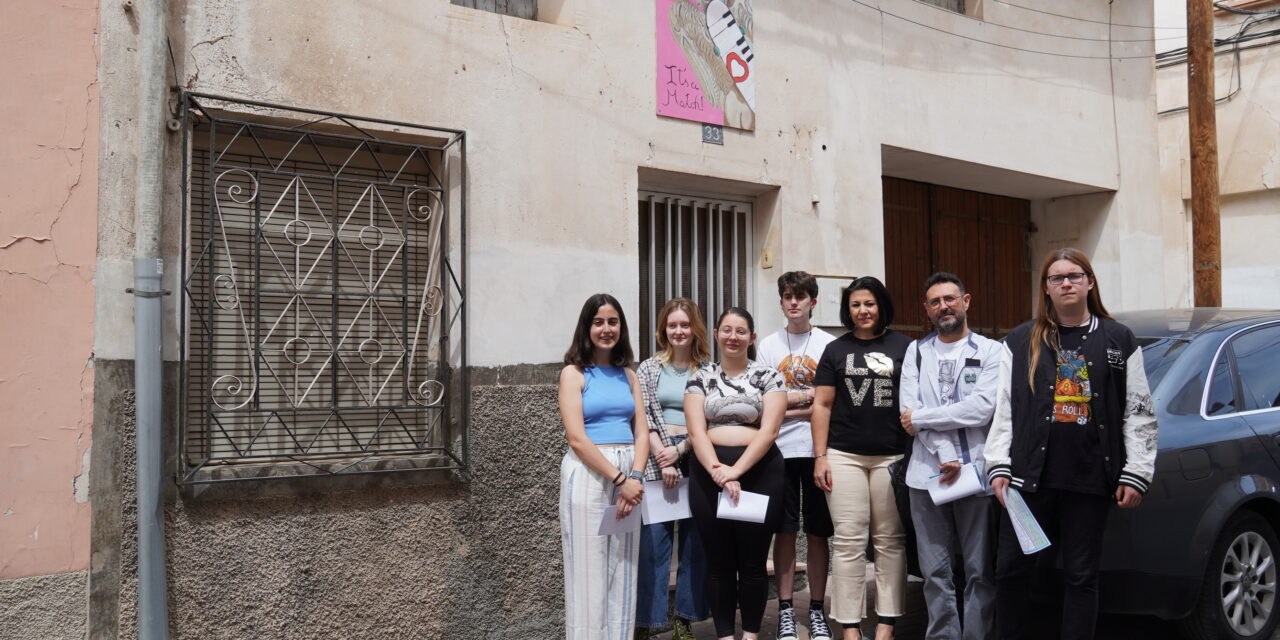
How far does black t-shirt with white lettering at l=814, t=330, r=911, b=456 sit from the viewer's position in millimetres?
5031

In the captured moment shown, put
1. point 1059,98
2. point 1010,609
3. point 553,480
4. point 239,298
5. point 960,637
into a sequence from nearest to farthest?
1. point 1010,609
2. point 960,637
3. point 239,298
4. point 553,480
5. point 1059,98

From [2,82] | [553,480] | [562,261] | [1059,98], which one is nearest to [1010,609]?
[553,480]

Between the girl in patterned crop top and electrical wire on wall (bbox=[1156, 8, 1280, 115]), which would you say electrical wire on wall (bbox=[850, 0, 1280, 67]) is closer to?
electrical wire on wall (bbox=[1156, 8, 1280, 115])

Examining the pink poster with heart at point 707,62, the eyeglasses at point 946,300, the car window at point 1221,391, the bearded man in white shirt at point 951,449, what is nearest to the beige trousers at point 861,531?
the bearded man in white shirt at point 951,449

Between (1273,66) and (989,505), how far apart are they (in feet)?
26.2

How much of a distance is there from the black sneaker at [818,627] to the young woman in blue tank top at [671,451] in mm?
545

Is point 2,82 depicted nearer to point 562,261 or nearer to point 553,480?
point 562,261

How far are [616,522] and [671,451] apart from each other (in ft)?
1.75

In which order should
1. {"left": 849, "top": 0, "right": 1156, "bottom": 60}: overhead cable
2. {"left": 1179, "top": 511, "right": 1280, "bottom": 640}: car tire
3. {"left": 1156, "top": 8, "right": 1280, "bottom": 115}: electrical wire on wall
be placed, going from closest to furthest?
{"left": 1179, "top": 511, "right": 1280, "bottom": 640}: car tire
{"left": 849, "top": 0, "right": 1156, "bottom": 60}: overhead cable
{"left": 1156, "top": 8, "right": 1280, "bottom": 115}: electrical wire on wall

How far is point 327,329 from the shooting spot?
215 inches

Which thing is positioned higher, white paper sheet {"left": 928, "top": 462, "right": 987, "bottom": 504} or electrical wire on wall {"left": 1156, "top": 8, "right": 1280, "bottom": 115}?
electrical wire on wall {"left": 1156, "top": 8, "right": 1280, "bottom": 115}

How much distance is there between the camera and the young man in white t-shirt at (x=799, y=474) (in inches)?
207

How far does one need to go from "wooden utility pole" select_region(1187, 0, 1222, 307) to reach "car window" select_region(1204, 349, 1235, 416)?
3.77 meters

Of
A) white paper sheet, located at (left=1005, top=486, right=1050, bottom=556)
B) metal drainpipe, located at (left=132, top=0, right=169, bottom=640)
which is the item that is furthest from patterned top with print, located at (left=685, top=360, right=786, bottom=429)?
metal drainpipe, located at (left=132, top=0, right=169, bottom=640)
